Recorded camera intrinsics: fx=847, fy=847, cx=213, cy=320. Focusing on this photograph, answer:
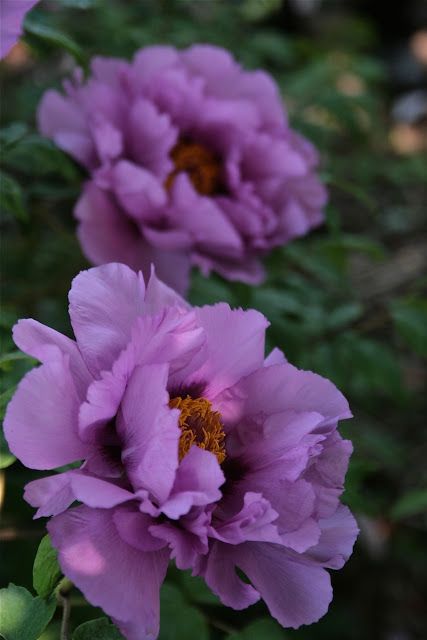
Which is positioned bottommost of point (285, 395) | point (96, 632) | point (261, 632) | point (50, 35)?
point (261, 632)

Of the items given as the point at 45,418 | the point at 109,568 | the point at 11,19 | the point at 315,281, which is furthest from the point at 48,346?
the point at 315,281

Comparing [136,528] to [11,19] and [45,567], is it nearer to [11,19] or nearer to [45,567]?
[45,567]

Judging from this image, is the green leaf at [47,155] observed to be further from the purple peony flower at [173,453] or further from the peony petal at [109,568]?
the peony petal at [109,568]

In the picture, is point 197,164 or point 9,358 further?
point 197,164

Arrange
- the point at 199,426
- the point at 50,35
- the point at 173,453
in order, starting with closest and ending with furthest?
the point at 173,453 < the point at 199,426 < the point at 50,35

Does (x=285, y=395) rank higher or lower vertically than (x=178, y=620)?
higher

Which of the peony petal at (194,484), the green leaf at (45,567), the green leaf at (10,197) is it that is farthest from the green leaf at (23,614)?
the green leaf at (10,197)

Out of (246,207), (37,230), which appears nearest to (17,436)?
(246,207)

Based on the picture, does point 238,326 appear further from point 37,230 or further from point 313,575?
point 37,230
